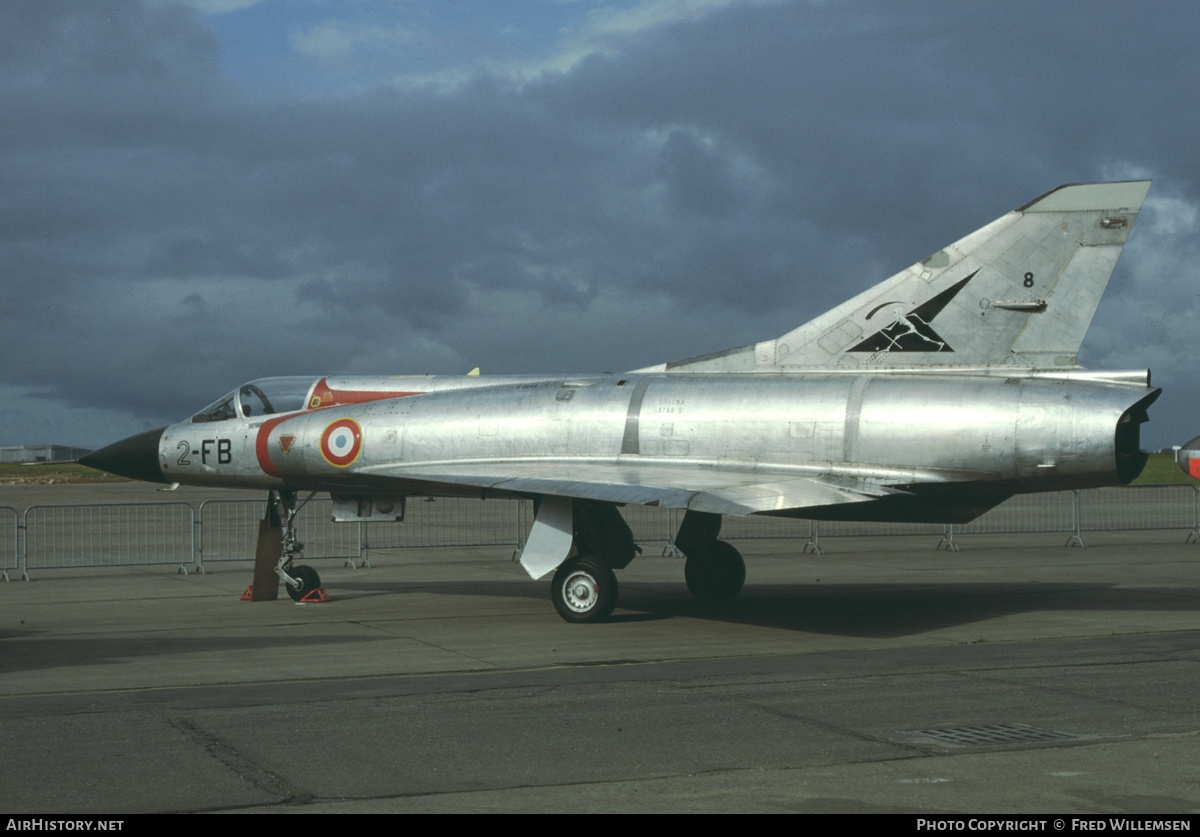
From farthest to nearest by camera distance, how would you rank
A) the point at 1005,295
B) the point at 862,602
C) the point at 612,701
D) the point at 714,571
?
the point at 862,602, the point at 714,571, the point at 1005,295, the point at 612,701

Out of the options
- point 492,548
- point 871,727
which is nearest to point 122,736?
point 871,727

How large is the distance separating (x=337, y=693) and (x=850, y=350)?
6813 mm

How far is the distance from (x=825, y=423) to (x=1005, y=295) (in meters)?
2.39

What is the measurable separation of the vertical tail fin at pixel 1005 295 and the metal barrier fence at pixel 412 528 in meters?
8.66

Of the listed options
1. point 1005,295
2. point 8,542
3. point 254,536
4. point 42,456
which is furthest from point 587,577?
point 42,456

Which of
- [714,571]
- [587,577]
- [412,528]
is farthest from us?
[412,528]

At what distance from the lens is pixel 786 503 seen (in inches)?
438

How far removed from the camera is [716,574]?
48.0 ft

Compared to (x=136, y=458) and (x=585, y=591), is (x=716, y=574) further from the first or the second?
(x=136, y=458)

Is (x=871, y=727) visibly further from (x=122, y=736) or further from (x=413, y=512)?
(x=413, y=512)

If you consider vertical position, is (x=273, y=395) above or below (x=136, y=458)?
above

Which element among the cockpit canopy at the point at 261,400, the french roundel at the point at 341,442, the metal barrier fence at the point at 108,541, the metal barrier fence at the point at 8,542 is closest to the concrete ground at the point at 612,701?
the french roundel at the point at 341,442

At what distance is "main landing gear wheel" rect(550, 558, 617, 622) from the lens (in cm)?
1278

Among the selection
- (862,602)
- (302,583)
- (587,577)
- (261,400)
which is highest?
(261,400)
